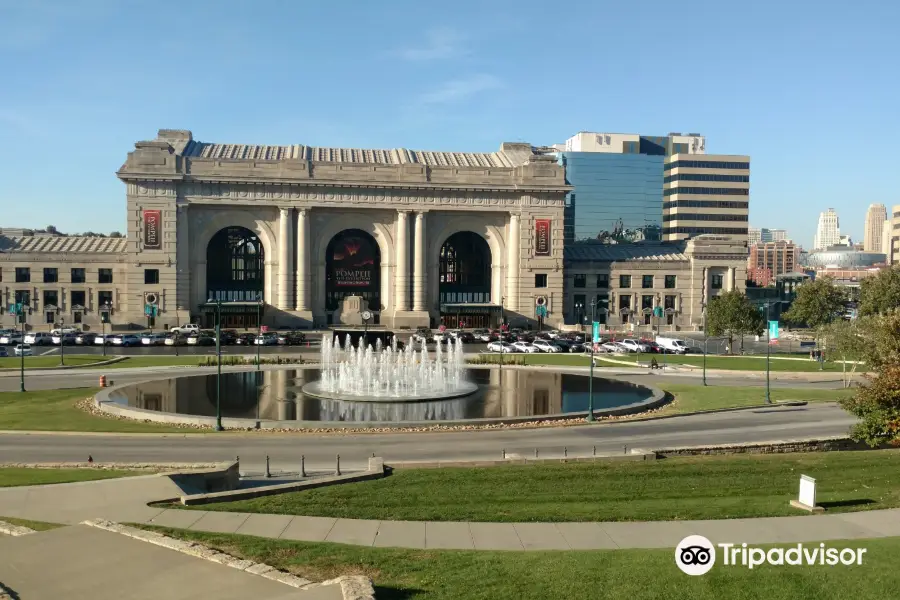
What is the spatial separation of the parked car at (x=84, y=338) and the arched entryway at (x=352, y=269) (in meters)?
28.6

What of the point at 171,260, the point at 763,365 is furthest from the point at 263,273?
the point at 763,365

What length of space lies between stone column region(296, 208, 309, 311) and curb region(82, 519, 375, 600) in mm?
77063

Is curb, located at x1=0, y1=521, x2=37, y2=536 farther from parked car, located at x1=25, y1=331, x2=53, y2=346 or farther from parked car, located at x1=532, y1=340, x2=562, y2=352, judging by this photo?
parked car, located at x1=25, y1=331, x2=53, y2=346

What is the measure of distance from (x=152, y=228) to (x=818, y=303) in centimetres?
7747

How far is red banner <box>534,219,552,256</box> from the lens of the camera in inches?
3802

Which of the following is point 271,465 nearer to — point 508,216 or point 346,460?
point 346,460

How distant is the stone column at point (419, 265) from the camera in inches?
3730

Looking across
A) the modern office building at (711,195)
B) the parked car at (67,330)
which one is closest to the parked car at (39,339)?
the parked car at (67,330)

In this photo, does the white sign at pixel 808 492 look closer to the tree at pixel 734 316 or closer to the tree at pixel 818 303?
the tree at pixel 734 316

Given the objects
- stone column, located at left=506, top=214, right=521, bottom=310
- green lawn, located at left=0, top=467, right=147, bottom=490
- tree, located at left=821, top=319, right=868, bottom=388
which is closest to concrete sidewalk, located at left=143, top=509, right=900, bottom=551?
green lawn, located at left=0, top=467, right=147, bottom=490

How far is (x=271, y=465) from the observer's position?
89.4ft

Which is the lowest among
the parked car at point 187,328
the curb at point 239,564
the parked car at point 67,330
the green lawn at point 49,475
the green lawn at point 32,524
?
the parked car at point 67,330

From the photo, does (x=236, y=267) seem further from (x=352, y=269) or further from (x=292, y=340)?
(x=292, y=340)

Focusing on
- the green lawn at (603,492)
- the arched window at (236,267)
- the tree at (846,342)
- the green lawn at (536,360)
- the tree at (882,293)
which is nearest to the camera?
the green lawn at (603,492)
